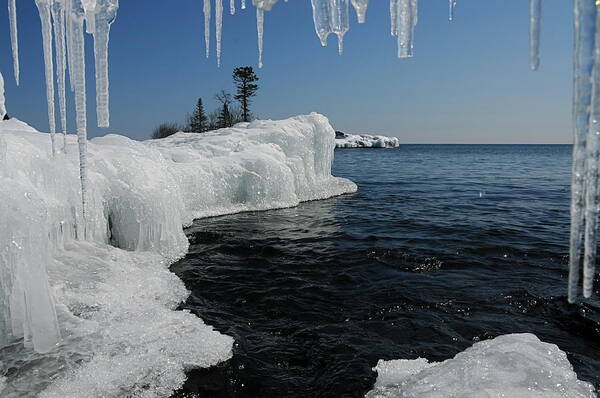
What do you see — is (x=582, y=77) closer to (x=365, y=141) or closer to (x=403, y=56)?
(x=403, y=56)

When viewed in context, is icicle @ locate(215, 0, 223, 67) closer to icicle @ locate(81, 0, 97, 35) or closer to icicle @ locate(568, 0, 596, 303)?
icicle @ locate(81, 0, 97, 35)

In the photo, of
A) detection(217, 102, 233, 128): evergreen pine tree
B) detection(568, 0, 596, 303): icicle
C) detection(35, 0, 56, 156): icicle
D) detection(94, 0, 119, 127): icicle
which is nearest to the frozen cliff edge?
detection(35, 0, 56, 156): icicle

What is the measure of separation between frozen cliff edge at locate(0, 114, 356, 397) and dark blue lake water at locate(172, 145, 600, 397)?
0.46m

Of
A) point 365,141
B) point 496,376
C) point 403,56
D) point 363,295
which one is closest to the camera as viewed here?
point 496,376

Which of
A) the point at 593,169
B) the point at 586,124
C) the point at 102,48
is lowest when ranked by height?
the point at 593,169

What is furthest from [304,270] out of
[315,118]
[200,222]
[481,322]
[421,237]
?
[315,118]

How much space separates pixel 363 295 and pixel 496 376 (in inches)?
104

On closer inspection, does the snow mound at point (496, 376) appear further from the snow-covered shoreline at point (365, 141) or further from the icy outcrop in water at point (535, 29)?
the snow-covered shoreline at point (365, 141)

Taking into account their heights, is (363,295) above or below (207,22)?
below

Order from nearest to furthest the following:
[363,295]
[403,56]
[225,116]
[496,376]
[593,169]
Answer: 1. [593,169]
2. [496,376]
3. [403,56]
4. [363,295]
5. [225,116]

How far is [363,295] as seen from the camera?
544 cm

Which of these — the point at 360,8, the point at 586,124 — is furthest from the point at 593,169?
the point at 360,8

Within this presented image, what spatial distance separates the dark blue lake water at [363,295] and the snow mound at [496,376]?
14.4 inches

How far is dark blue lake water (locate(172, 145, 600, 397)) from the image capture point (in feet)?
12.1
